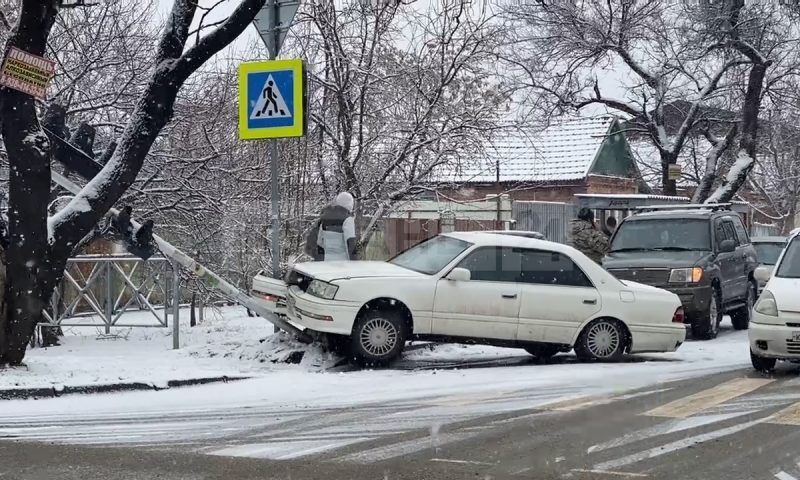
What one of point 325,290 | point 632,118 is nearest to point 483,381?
point 325,290

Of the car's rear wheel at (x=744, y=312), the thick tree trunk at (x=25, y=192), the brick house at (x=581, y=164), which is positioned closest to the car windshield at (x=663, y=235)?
the car's rear wheel at (x=744, y=312)

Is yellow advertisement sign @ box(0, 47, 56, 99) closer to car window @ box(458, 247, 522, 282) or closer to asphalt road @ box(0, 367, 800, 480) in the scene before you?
asphalt road @ box(0, 367, 800, 480)

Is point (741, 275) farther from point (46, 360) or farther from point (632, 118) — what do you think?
point (46, 360)

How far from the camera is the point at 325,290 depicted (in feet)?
33.6

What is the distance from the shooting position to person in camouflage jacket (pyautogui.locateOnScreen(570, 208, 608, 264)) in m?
15.4

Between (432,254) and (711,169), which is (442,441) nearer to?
(432,254)

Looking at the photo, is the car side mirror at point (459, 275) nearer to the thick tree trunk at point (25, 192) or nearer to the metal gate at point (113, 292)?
the metal gate at point (113, 292)

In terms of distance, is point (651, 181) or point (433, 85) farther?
point (651, 181)

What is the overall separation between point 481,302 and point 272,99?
11.0 feet

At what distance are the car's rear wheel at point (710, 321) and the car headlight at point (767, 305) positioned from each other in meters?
3.89

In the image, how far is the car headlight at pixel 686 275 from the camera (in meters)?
14.0

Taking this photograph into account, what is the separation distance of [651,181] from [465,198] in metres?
22.5

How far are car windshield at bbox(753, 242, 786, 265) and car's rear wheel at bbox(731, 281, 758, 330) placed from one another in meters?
5.03

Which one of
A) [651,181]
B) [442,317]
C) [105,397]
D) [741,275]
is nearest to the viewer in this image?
[105,397]
